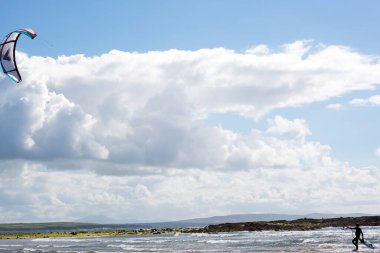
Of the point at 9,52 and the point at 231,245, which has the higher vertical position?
the point at 9,52

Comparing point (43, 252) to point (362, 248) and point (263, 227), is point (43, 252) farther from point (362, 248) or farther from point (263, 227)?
point (263, 227)

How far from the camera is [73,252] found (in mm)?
46312

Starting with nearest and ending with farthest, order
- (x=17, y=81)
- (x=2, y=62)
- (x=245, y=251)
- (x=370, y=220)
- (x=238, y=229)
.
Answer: (x=17, y=81) → (x=2, y=62) → (x=245, y=251) → (x=238, y=229) → (x=370, y=220)

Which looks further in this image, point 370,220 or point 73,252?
point 370,220

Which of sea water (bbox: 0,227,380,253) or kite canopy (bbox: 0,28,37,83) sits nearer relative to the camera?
kite canopy (bbox: 0,28,37,83)

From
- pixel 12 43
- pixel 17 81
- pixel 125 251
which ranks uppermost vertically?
pixel 12 43

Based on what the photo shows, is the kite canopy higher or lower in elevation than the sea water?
higher

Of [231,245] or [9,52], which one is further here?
[231,245]

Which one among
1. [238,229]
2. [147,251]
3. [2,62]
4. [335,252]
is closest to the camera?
[2,62]

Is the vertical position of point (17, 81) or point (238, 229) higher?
point (17, 81)

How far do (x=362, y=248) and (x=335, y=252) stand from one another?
354cm

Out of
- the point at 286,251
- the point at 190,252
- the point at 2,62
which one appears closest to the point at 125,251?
the point at 190,252

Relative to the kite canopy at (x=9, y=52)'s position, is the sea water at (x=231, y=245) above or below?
below

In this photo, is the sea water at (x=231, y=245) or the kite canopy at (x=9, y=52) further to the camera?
the sea water at (x=231, y=245)
